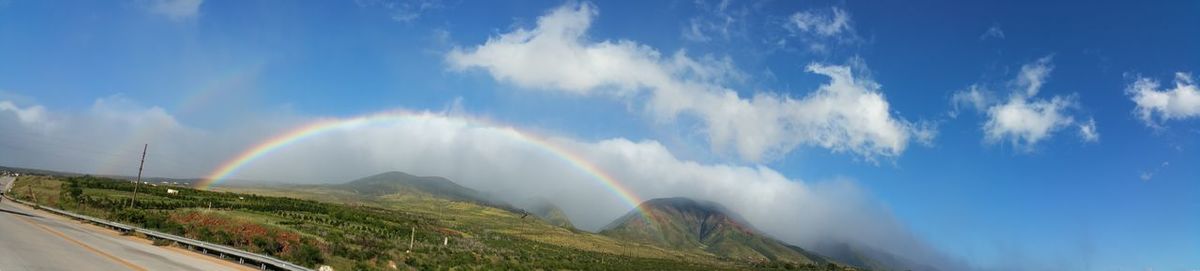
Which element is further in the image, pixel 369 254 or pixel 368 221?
pixel 368 221

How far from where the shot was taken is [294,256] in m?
31.0

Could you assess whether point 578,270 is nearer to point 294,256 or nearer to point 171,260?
point 294,256

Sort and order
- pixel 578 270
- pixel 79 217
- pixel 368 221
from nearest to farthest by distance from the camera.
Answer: pixel 79 217 < pixel 578 270 < pixel 368 221

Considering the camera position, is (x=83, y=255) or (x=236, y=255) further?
(x=236, y=255)

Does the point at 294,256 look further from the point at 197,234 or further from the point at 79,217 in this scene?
the point at 79,217

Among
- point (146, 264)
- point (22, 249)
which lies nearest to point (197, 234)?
point (22, 249)

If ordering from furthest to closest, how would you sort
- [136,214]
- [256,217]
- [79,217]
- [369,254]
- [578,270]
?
[256,217] < [578,270] < [136,214] < [79,217] < [369,254]

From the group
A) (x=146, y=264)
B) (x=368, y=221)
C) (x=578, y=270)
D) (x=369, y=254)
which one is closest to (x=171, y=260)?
(x=146, y=264)

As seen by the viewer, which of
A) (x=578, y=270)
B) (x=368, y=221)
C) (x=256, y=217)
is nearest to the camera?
(x=578, y=270)

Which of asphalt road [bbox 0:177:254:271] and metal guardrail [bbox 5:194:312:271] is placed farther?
metal guardrail [bbox 5:194:312:271]

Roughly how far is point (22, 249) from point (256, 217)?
47843mm

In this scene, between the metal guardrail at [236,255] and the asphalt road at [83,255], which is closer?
the asphalt road at [83,255]

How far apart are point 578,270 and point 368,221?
137 feet

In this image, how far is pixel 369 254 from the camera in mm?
A: 38469
